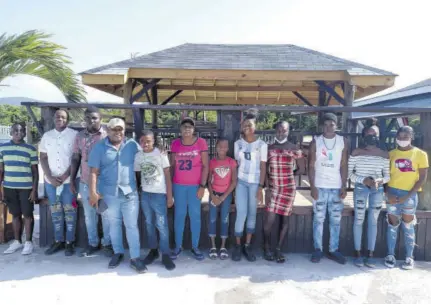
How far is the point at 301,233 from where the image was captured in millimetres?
3479

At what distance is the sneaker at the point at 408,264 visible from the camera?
3.11 m

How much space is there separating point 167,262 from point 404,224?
266 cm

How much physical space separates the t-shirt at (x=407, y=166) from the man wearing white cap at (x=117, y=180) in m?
2.79

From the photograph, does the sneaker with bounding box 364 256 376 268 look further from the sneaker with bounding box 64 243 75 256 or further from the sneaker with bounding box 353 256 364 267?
the sneaker with bounding box 64 243 75 256

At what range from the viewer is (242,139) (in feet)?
10.4

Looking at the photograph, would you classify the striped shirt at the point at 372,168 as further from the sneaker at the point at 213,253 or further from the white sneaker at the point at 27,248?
the white sneaker at the point at 27,248

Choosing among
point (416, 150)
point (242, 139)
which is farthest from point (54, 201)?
point (416, 150)

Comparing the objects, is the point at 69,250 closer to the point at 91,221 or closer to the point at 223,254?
the point at 91,221

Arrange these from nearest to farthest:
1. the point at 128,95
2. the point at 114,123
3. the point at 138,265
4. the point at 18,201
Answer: the point at 114,123 → the point at 138,265 → the point at 18,201 → the point at 128,95

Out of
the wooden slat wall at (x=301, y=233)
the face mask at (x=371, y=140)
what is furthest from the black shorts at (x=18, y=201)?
the face mask at (x=371, y=140)

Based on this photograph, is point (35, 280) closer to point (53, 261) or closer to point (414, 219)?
point (53, 261)

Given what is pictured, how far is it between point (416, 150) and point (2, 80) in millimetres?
6793

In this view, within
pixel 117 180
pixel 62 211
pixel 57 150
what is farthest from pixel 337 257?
pixel 57 150

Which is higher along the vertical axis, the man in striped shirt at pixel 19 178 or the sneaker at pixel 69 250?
the man in striped shirt at pixel 19 178
